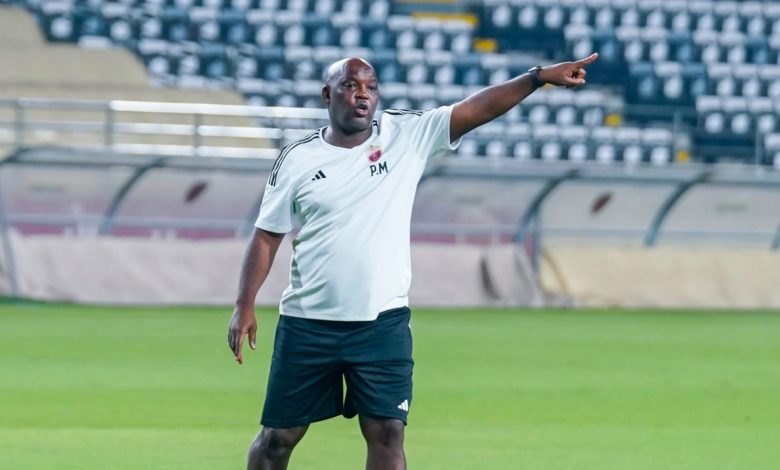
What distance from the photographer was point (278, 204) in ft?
20.3

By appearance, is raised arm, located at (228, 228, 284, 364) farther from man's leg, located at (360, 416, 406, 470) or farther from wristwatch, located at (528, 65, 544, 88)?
wristwatch, located at (528, 65, 544, 88)

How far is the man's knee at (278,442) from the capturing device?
621cm

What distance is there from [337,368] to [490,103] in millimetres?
1182

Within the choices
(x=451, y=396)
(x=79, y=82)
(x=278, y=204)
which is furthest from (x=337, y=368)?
(x=79, y=82)

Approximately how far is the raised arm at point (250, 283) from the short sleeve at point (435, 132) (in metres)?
0.68

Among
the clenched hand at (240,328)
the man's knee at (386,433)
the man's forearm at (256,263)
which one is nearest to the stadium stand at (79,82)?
the man's forearm at (256,263)

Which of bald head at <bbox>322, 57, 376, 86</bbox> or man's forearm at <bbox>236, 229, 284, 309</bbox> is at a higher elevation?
bald head at <bbox>322, 57, 376, 86</bbox>

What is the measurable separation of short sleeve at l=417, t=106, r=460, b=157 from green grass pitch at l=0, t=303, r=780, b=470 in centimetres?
230

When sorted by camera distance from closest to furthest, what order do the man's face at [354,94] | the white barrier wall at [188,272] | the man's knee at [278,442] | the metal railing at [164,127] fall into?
the man's face at [354,94] → the man's knee at [278,442] → the white barrier wall at [188,272] → the metal railing at [164,127]

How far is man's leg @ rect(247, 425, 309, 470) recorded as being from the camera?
6.21 meters

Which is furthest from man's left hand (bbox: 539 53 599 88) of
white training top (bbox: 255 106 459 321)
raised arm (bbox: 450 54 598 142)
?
white training top (bbox: 255 106 459 321)

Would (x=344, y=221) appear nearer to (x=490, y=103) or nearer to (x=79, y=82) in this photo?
(x=490, y=103)

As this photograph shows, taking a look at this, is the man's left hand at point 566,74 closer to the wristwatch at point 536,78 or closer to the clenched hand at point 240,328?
the wristwatch at point 536,78

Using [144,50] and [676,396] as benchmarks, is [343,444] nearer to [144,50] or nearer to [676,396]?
[676,396]
